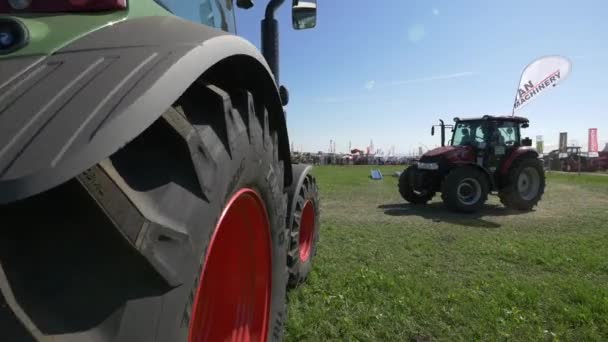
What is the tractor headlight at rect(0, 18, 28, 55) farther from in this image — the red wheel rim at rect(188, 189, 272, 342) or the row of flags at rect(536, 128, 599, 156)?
the row of flags at rect(536, 128, 599, 156)

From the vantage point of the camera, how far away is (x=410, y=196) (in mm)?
8797

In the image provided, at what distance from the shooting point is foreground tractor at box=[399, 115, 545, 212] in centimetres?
768

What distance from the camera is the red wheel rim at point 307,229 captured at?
336cm

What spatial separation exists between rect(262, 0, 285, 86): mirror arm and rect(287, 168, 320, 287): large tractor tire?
96cm

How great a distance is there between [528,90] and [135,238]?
17265 mm

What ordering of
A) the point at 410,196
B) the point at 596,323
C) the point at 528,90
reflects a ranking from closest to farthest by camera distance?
the point at 596,323
the point at 410,196
the point at 528,90

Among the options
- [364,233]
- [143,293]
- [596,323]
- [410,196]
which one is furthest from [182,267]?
[410,196]

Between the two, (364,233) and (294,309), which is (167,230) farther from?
(364,233)

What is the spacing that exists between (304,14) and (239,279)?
5.06ft

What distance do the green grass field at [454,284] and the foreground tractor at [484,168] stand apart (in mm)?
1686

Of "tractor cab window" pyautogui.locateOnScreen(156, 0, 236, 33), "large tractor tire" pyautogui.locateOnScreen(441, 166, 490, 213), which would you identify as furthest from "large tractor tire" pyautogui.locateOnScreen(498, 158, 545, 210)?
"tractor cab window" pyautogui.locateOnScreen(156, 0, 236, 33)

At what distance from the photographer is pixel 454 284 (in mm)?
3125

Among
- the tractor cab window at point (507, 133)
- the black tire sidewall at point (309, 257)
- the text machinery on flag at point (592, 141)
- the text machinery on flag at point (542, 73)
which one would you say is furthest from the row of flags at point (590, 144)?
the black tire sidewall at point (309, 257)

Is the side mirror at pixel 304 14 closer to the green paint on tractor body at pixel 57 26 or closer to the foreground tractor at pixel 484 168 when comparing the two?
the green paint on tractor body at pixel 57 26
